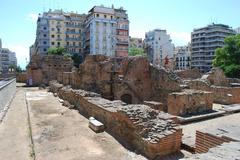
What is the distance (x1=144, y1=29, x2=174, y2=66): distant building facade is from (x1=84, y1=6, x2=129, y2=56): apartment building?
21786 mm

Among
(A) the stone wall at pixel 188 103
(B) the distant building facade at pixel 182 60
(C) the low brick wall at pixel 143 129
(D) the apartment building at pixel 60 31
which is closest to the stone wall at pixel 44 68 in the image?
(A) the stone wall at pixel 188 103

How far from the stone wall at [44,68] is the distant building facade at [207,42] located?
49.3 m

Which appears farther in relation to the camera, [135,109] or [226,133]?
[135,109]

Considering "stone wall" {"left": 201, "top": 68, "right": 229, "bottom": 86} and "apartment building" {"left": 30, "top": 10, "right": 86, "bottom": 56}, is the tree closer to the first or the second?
"stone wall" {"left": 201, "top": 68, "right": 229, "bottom": 86}

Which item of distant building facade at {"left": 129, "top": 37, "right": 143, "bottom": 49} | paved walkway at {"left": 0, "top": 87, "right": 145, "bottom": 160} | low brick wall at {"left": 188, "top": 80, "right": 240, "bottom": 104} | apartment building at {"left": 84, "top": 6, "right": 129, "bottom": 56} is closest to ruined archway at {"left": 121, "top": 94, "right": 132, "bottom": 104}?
low brick wall at {"left": 188, "top": 80, "right": 240, "bottom": 104}

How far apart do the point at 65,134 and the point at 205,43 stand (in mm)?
69534

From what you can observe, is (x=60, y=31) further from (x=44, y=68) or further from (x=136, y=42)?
(x=136, y=42)

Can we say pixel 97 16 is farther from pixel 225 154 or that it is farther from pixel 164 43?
pixel 225 154

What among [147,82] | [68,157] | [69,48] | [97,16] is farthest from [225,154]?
[69,48]

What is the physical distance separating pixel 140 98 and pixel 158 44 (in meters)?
60.4

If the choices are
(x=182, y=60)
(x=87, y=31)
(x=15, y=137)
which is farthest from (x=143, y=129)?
(x=182, y=60)

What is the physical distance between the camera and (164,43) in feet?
256

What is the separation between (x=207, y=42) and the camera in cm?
7100

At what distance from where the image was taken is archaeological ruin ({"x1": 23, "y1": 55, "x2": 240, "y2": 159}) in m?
7.42
